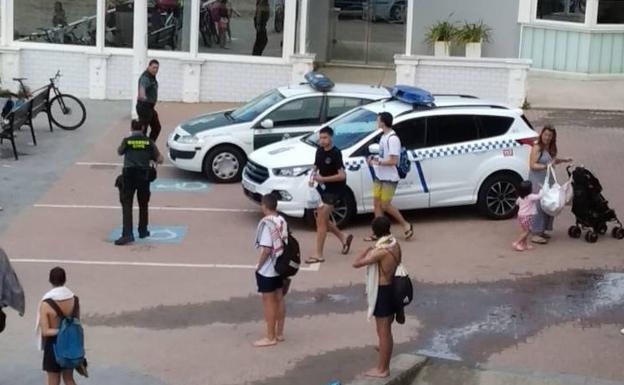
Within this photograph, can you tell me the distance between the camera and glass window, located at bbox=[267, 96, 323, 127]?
62.2ft

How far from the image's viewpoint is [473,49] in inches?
1056

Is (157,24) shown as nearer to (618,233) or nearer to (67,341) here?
(618,233)

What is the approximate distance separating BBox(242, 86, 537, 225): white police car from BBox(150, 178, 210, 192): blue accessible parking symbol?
1.91m

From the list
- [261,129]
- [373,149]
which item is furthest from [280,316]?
[261,129]

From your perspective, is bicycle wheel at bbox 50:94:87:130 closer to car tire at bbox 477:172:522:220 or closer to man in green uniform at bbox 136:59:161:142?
man in green uniform at bbox 136:59:161:142

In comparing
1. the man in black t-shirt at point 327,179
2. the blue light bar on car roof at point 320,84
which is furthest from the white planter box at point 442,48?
the man in black t-shirt at point 327,179

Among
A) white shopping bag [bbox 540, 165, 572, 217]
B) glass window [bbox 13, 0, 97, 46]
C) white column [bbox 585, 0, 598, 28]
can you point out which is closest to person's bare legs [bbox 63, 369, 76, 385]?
white shopping bag [bbox 540, 165, 572, 217]

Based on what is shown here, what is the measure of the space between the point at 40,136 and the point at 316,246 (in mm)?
9006

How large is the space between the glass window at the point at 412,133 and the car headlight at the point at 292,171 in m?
1.42

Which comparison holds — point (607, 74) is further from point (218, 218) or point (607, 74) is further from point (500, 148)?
point (218, 218)

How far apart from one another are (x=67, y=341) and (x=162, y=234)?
21.2 ft

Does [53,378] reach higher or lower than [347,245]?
lower

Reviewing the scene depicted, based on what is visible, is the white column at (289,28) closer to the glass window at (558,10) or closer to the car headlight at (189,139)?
the glass window at (558,10)

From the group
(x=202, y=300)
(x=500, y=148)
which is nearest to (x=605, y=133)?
(x=500, y=148)
